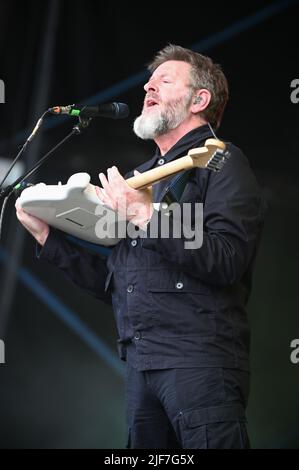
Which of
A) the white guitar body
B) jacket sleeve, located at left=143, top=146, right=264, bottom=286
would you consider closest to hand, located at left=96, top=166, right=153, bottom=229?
jacket sleeve, located at left=143, top=146, right=264, bottom=286

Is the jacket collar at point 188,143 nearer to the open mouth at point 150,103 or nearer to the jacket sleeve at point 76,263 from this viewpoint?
the open mouth at point 150,103

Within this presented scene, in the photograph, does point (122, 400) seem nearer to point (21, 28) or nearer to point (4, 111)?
point (4, 111)

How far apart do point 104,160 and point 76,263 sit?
4.67 feet

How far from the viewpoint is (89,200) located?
2080mm

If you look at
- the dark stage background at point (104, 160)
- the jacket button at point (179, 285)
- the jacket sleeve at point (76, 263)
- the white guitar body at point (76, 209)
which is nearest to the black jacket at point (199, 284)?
the jacket button at point (179, 285)

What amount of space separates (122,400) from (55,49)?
5.76 ft

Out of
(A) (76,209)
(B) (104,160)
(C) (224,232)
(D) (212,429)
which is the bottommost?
(D) (212,429)

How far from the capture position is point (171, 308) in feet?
6.53

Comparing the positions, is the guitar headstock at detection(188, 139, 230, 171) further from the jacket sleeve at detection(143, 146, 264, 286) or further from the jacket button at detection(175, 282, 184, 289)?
the jacket button at detection(175, 282, 184, 289)

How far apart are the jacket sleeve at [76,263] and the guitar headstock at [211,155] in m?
0.55

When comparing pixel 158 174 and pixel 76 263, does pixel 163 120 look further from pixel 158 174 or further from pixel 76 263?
pixel 76 263

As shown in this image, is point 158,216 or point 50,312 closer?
point 158,216

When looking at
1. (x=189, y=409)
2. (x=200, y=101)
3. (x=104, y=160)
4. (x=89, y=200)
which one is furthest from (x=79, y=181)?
(x=104, y=160)
